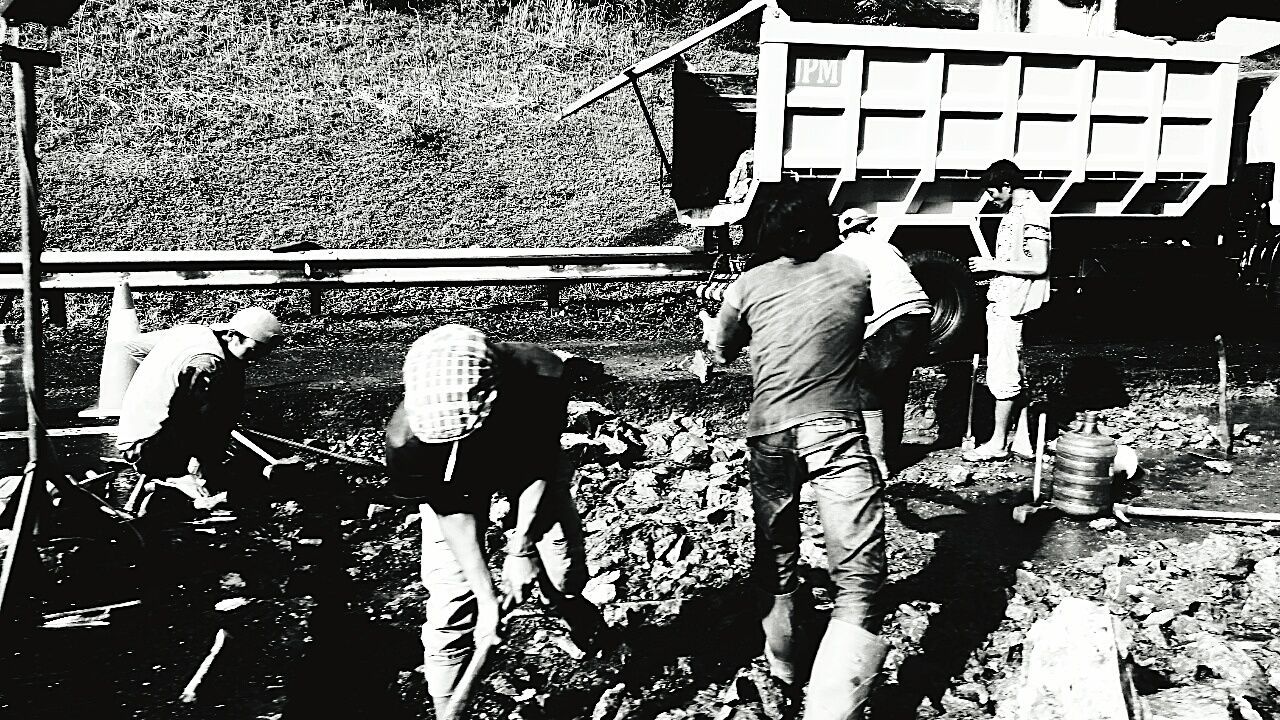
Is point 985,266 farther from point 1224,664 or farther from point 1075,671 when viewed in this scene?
point 1075,671

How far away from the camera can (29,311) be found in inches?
143

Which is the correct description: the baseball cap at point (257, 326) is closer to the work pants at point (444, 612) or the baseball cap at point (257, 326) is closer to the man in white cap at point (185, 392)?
the man in white cap at point (185, 392)

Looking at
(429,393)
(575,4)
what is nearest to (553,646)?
(429,393)

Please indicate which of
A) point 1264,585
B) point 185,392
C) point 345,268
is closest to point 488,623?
point 185,392

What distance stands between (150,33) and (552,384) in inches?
602

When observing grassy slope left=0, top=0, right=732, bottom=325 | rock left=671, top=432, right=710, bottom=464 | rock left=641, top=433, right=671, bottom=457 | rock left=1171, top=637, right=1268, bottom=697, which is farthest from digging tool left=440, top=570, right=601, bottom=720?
grassy slope left=0, top=0, right=732, bottom=325

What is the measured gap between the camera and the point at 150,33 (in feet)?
51.7

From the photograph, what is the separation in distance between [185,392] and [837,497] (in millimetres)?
3265

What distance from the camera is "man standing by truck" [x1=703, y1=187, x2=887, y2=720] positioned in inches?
124

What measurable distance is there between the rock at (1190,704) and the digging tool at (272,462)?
4.45m

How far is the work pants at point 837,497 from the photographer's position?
3.19 metres

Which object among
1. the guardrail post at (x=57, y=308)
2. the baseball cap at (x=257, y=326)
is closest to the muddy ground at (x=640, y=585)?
the baseball cap at (x=257, y=326)

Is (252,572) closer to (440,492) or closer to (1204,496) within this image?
(440,492)

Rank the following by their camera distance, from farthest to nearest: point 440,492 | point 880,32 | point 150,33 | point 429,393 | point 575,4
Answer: point 575,4 < point 150,33 < point 880,32 < point 440,492 < point 429,393
